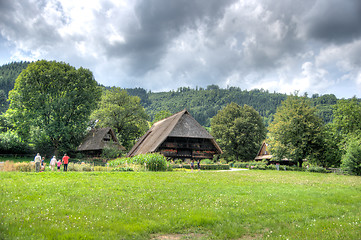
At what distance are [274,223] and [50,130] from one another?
138ft

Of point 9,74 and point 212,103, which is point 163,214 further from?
point 212,103

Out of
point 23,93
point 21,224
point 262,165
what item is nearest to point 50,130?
point 23,93

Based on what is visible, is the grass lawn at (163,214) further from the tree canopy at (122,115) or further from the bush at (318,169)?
the tree canopy at (122,115)

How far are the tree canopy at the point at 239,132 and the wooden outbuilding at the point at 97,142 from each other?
23.2 meters

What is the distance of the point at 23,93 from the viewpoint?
43.0 meters

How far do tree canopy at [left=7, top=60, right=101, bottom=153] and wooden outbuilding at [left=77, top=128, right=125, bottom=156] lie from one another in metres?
3.11

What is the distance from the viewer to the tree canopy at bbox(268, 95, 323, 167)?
42375 millimetres

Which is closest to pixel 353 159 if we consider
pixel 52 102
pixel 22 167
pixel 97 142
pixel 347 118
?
pixel 347 118

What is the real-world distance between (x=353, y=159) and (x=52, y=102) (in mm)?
45216

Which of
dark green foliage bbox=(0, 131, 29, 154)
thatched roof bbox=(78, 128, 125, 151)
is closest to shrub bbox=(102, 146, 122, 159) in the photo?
thatched roof bbox=(78, 128, 125, 151)

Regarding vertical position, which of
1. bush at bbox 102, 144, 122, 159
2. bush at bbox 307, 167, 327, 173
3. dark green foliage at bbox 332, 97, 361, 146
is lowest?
bush at bbox 307, 167, 327, 173

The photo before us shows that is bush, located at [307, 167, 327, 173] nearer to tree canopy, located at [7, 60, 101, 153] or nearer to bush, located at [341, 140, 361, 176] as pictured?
bush, located at [341, 140, 361, 176]

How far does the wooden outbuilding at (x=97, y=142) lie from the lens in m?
49.4

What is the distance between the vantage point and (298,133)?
43.4m
